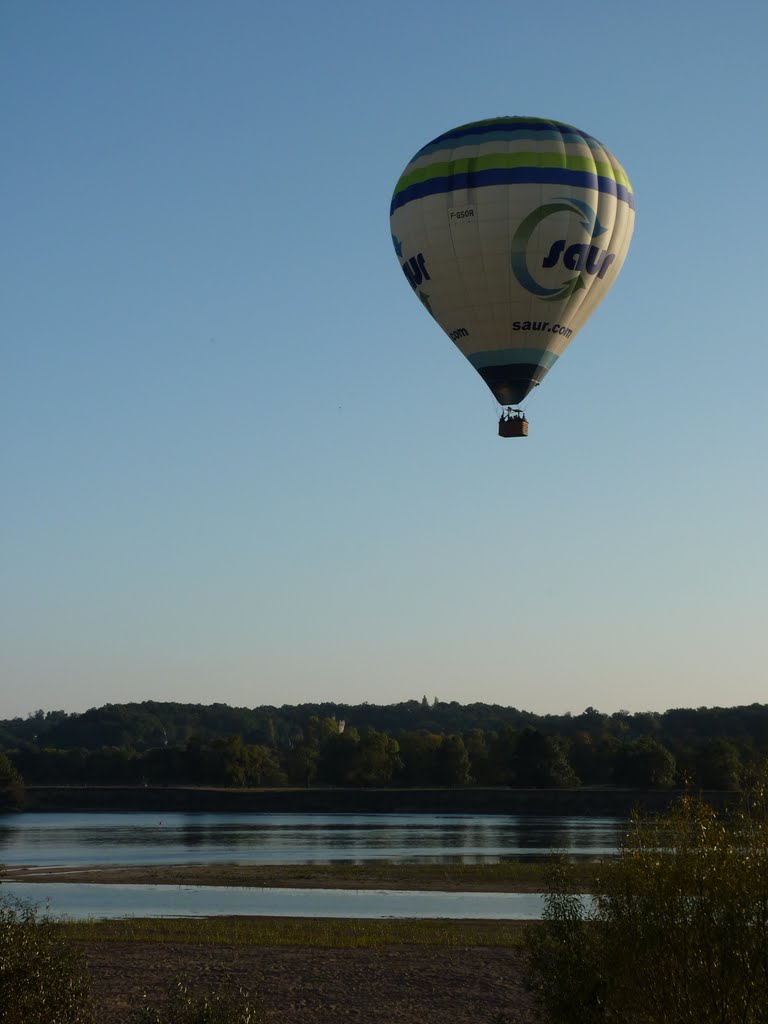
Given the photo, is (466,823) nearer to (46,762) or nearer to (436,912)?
(436,912)

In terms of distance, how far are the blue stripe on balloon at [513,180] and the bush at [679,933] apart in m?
31.1

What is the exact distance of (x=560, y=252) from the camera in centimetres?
4997

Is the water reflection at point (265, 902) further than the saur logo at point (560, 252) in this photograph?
Yes

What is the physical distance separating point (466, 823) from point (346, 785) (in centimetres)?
4535

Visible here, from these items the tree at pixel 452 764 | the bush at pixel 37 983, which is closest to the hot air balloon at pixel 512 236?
the bush at pixel 37 983

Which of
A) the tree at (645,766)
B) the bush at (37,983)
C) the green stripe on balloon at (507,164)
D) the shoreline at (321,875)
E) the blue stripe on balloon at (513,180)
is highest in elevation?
the green stripe on balloon at (507,164)

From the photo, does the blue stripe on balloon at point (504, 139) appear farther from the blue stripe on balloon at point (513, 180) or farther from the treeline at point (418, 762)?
the treeline at point (418, 762)

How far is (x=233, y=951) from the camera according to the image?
147ft

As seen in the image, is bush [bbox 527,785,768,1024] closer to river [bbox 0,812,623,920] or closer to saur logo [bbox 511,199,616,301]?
saur logo [bbox 511,199,616,301]

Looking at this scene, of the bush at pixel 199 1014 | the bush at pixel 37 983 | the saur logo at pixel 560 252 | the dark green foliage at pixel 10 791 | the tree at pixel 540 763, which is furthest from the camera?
the dark green foliage at pixel 10 791

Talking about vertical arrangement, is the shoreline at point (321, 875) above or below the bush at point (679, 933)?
below

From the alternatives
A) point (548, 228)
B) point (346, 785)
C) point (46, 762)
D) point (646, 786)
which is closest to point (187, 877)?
point (548, 228)

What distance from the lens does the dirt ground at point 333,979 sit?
119ft

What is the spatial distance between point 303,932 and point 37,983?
28.6 metres
